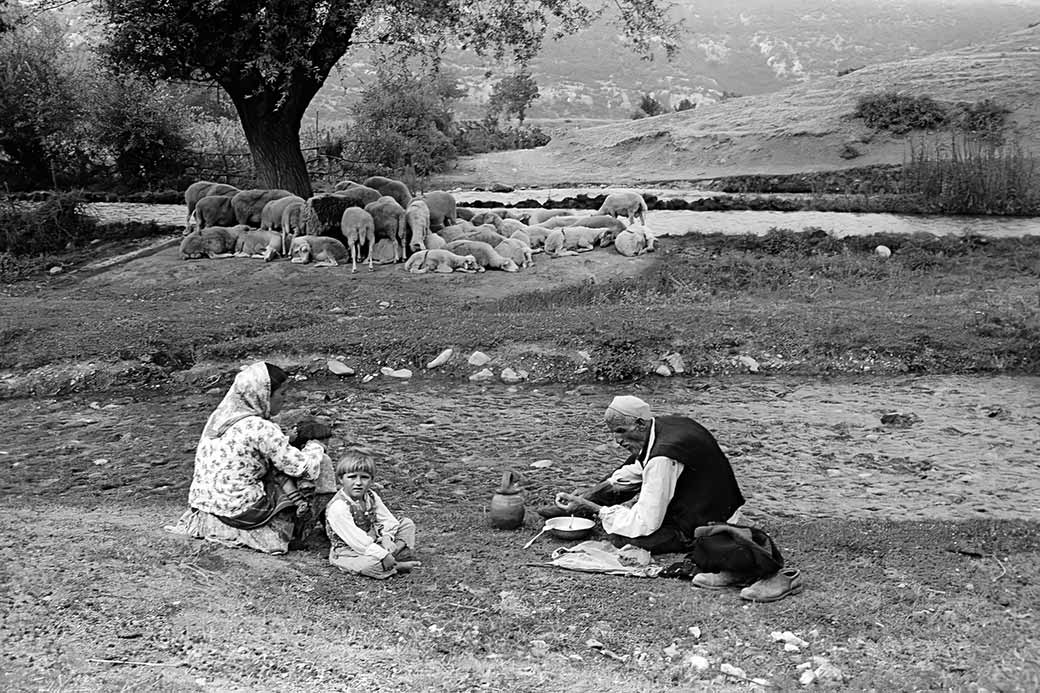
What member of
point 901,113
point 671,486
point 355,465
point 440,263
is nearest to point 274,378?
point 355,465

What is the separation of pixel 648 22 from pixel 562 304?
6998 mm

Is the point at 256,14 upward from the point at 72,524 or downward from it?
upward

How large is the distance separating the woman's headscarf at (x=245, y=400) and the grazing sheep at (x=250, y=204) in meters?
12.4

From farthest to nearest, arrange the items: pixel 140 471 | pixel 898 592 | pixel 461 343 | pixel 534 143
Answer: pixel 534 143 → pixel 461 343 → pixel 140 471 → pixel 898 592

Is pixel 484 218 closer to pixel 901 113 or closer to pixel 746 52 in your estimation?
pixel 901 113

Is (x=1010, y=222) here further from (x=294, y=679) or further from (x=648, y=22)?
(x=294, y=679)

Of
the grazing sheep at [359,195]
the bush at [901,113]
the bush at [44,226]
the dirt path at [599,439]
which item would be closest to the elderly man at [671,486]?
the dirt path at [599,439]

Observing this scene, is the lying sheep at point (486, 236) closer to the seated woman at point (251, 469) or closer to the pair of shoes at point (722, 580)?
the seated woman at point (251, 469)

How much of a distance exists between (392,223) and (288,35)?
11.8 ft

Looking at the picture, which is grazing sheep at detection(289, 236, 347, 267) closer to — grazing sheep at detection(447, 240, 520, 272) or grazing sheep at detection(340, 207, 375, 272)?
grazing sheep at detection(340, 207, 375, 272)

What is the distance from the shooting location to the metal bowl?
22.1 ft

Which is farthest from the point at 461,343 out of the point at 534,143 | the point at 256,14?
the point at 534,143

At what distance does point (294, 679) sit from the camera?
16.0 feet

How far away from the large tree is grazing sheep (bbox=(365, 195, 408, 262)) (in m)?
2.69
